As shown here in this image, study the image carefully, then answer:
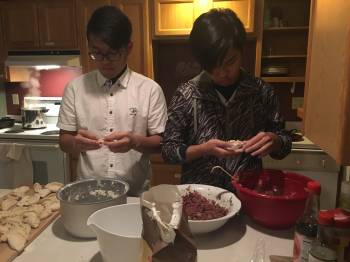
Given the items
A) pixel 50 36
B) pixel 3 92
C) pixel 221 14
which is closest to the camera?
pixel 221 14

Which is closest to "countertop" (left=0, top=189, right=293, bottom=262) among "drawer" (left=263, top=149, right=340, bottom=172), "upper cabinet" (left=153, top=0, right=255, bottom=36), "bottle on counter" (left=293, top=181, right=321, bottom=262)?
"bottle on counter" (left=293, top=181, right=321, bottom=262)

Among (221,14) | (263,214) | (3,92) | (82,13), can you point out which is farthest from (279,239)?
(3,92)

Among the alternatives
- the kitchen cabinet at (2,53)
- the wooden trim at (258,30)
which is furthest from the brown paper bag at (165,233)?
the kitchen cabinet at (2,53)

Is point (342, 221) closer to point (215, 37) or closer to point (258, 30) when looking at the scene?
point (215, 37)

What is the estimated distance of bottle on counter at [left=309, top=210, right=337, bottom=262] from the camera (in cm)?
71

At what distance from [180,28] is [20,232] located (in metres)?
2.16

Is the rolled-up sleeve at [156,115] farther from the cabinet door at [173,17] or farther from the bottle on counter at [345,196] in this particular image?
the cabinet door at [173,17]

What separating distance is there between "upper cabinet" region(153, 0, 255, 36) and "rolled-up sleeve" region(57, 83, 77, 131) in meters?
1.46

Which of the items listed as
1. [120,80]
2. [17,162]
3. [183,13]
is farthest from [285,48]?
[17,162]

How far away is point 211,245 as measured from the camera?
98cm

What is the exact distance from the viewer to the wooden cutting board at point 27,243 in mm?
931

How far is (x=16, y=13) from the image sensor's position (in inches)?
118

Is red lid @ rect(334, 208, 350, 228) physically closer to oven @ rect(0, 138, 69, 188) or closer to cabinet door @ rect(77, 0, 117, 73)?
oven @ rect(0, 138, 69, 188)

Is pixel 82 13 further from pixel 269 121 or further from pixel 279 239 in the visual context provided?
pixel 279 239
